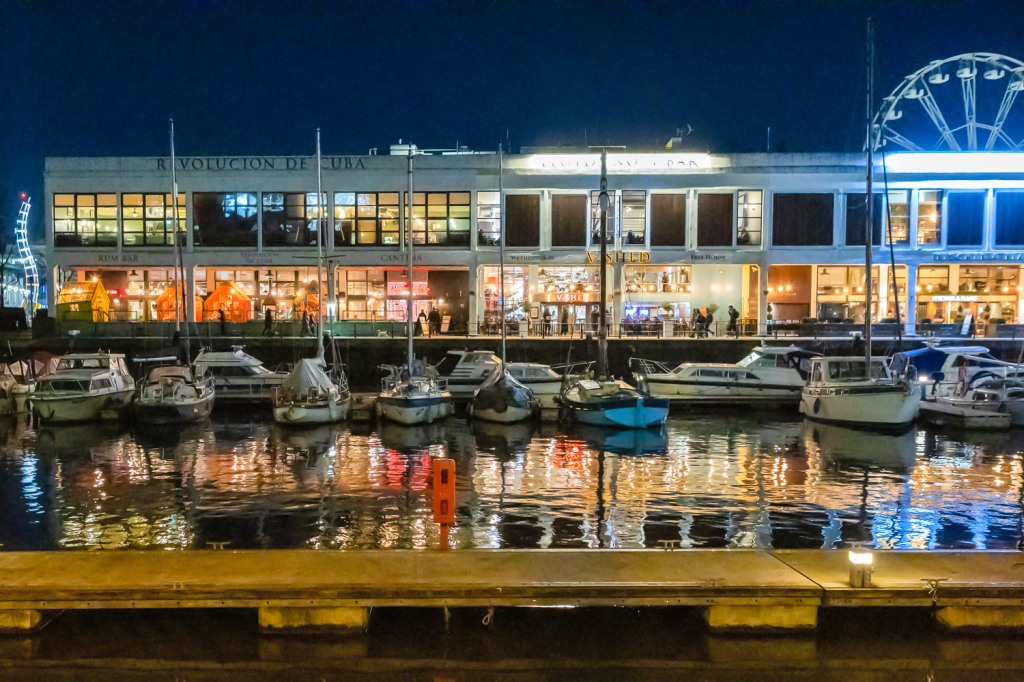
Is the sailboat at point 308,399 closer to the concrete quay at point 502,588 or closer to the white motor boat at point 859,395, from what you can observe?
the white motor boat at point 859,395

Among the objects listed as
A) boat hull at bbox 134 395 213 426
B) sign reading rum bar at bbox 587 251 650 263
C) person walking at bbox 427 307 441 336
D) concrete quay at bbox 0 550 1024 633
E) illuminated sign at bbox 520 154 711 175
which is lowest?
boat hull at bbox 134 395 213 426

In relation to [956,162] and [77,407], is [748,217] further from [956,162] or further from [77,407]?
[77,407]

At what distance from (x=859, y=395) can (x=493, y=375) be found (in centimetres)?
1366

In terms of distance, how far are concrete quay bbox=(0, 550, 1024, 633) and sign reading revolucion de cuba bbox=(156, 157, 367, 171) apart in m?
44.7

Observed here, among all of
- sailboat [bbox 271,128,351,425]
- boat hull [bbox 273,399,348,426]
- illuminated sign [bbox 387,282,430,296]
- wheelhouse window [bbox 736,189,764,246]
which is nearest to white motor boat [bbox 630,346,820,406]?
sailboat [bbox 271,128,351,425]

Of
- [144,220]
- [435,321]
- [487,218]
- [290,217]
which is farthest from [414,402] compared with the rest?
[144,220]

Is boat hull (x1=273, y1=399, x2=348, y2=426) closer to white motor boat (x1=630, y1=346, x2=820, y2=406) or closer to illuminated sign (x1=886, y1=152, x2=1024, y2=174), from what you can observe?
white motor boat (x1=630, y1=346, x2=820, y2=406)

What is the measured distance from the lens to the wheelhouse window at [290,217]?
2093 inches

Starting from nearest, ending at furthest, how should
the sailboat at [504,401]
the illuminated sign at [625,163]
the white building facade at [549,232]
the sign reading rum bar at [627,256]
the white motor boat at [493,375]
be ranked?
the sailboat at [504,401] → the white motor boat at [493,375] → the sign reading rum bar at [627,256] → the white building facade at [549,232] → the illuminated sign at [625,163]

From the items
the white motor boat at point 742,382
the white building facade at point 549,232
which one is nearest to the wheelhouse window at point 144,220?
the white building facade at point 549,232

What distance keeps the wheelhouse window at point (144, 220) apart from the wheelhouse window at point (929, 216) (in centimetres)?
4593

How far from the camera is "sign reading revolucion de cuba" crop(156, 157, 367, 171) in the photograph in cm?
5284

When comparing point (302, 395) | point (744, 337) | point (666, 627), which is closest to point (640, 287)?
point (744, 337)

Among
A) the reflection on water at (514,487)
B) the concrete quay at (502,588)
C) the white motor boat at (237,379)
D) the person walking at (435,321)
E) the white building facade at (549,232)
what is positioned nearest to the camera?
the concrete quay at (502,588)
